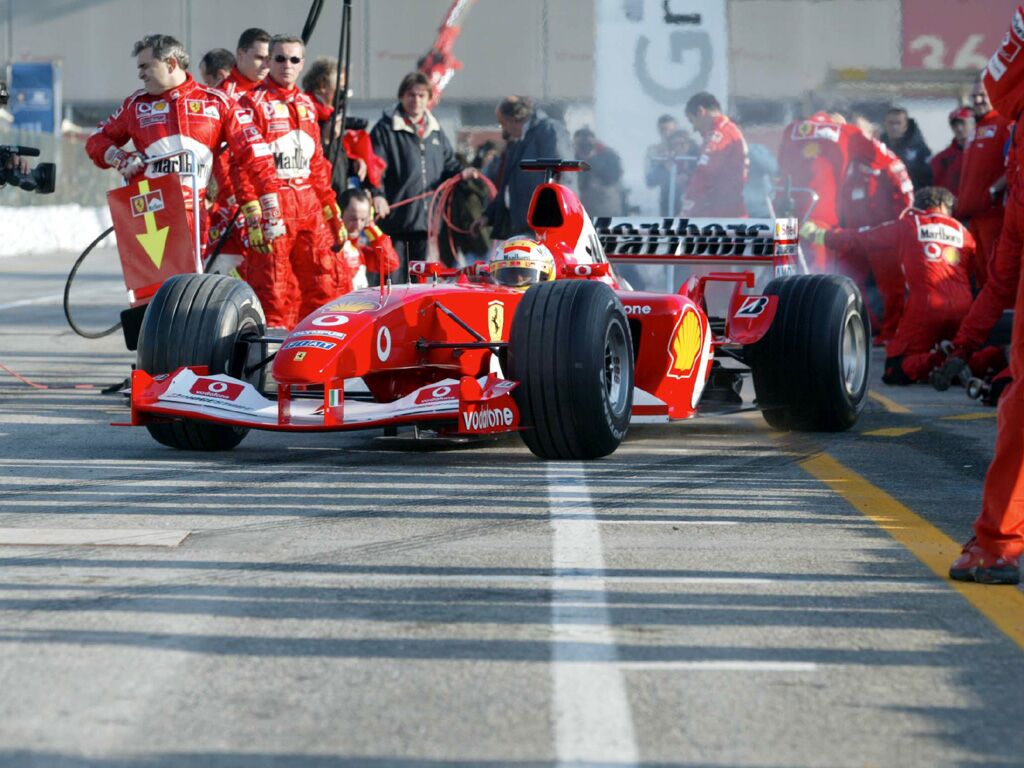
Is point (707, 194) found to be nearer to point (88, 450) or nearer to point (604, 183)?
point (604, 183)

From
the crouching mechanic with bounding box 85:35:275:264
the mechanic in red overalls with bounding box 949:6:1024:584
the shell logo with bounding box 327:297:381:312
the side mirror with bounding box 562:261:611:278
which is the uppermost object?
the crouching mechanic with bounding box 85:35:275:264

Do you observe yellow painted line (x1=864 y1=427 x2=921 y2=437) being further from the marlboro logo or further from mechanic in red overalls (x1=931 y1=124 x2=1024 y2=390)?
the marlboro logo

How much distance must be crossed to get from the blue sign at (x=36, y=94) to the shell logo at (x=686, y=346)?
85.4 ft

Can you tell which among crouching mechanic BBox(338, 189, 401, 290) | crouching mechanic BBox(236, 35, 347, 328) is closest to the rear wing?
crouching mechanic BBox(236, 35, 347, 328)

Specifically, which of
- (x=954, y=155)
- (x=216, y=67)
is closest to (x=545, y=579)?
(x=216, y=67)

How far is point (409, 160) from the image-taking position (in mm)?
12562

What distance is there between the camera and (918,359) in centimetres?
1148

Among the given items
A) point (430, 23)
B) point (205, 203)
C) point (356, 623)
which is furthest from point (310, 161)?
point (430, 23)

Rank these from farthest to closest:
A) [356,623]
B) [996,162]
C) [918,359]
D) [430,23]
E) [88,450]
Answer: [430,23] → [996,162] → [918,359] → [88,450] → [356,623]

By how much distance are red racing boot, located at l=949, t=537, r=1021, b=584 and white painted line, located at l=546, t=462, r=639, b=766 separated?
0.99 metres

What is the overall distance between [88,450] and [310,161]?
3042 millimetres

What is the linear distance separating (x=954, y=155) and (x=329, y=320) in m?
9.76

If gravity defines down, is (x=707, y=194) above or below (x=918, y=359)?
above

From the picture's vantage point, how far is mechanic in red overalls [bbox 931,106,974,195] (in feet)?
51.0
